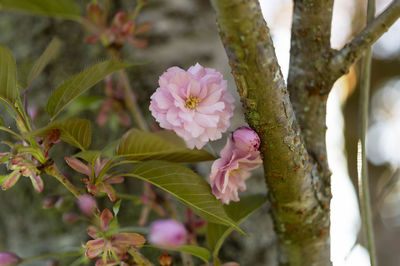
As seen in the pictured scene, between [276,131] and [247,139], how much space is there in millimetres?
31

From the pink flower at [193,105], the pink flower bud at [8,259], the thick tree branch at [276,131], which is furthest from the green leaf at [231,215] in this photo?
the pink flower bud at [8,259]

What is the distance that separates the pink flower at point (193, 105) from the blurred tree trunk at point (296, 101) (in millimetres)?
36

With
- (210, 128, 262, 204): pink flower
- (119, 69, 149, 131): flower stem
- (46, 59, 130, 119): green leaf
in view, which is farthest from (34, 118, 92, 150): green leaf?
(119, 69, 149, 131): flower stem

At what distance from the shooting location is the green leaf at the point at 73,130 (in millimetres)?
371

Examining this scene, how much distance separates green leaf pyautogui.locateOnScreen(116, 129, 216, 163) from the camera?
1.12 feet

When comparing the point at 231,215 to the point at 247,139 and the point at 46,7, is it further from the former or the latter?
the point at 46,7

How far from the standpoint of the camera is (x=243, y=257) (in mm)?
694

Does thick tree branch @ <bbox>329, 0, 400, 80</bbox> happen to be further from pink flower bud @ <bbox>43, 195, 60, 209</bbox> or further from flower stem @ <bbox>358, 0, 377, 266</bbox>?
pink flower bud @ <bbox>43, 195, 60, 209</bbox>

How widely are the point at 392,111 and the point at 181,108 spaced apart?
4.96 ft

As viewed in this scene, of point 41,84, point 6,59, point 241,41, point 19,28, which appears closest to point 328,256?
point 241,41

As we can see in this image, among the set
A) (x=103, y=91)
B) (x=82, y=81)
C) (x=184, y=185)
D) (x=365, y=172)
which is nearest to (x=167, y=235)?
(x=184, y=185)

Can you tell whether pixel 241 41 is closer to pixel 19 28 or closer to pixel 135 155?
pixel 135 155

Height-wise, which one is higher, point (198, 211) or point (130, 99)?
point (130, 99)

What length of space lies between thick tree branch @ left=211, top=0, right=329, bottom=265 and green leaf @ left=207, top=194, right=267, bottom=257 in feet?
0.10
